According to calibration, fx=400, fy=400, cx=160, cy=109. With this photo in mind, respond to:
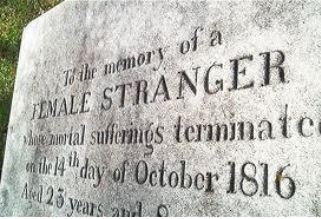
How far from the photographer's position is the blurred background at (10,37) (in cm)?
618

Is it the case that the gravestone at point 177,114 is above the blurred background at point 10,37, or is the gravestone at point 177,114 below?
below

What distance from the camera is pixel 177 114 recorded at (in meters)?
2.50

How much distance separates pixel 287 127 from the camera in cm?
196

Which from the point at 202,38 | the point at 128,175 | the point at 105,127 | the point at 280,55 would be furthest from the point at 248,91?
the point at 105,127

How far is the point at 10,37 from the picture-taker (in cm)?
738

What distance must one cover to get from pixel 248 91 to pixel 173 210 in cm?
83

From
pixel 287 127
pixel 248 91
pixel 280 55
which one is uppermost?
pixel 280 55

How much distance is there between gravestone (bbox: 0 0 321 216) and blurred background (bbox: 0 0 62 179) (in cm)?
241

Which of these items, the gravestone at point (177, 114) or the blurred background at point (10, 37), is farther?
the blurred background at point (10, 37)

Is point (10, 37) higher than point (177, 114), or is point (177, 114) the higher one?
point (10, 37)

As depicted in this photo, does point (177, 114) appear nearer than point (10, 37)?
Yes

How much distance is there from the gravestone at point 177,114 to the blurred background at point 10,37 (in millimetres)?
2414

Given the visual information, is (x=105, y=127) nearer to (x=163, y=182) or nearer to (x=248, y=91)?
(x=163, y=182)

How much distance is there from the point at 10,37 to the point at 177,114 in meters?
5.83
